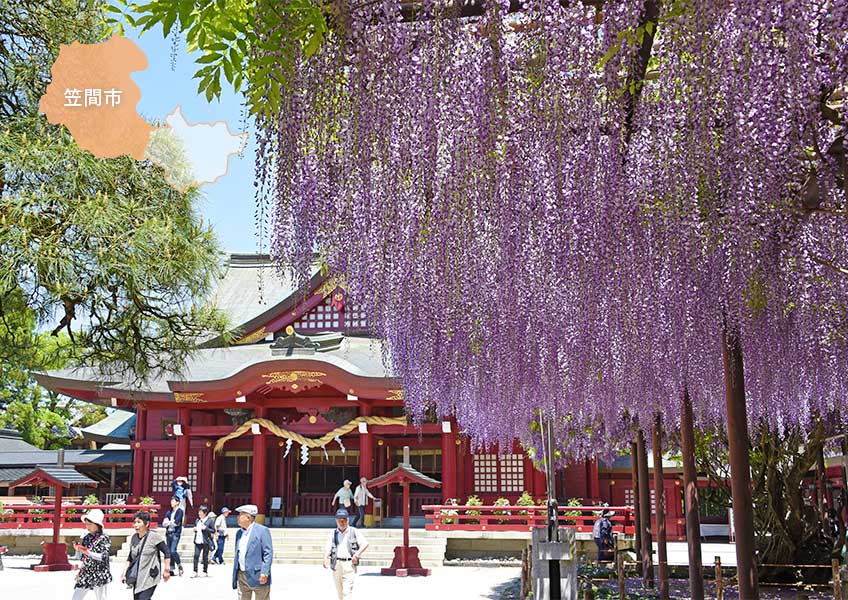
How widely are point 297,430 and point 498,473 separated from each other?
4.82 m

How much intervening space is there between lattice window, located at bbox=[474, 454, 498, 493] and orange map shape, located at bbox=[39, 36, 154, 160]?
1444 cm

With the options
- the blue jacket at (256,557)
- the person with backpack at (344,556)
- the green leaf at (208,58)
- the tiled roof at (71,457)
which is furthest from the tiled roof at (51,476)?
the green leaf at (208,58)

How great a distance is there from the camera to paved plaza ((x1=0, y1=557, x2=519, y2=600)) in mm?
12117

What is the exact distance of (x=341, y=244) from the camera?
5.24 metres

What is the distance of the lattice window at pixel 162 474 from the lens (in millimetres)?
21469

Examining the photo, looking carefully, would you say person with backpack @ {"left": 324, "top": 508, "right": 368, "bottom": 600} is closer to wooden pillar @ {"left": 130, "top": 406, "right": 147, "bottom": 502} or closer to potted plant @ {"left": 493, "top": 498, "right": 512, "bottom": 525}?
potted plant @ {"left": 493, "top": 498, "right": 512, "bottom": 525}

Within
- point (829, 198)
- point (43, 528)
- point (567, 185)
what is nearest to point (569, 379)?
point (567, 185)

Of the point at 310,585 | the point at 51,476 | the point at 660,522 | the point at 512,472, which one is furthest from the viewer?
the point at 512,472

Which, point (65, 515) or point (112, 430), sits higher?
point (112, 430)

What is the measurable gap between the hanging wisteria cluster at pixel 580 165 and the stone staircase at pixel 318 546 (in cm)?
1164

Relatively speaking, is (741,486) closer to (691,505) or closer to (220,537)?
(691,505)

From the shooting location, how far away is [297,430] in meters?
20.7

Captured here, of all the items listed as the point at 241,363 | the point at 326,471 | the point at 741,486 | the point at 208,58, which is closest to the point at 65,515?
the point at 241,363

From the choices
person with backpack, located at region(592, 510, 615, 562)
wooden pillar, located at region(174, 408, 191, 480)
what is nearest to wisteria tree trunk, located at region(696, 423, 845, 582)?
person with backpack, located at region(592, 510, 615, 562)
